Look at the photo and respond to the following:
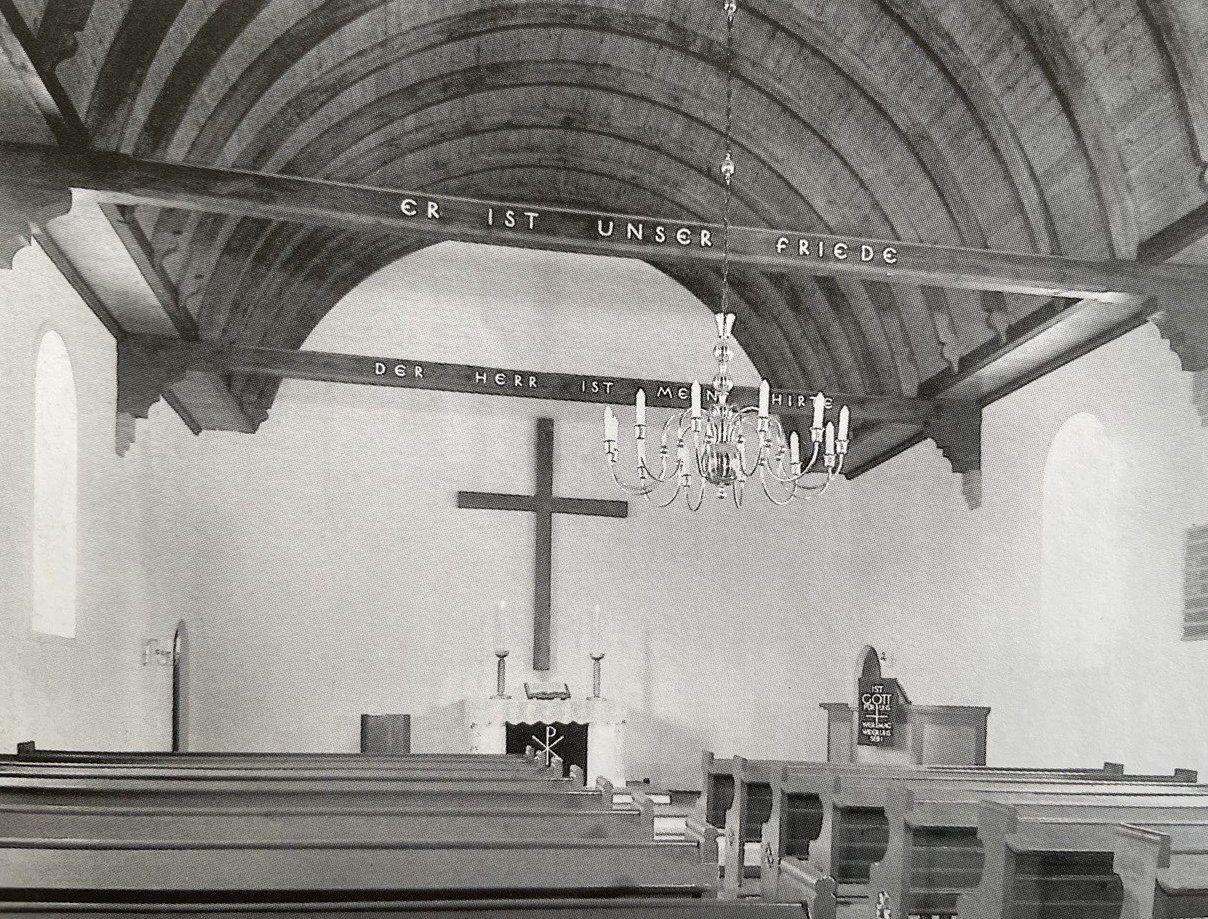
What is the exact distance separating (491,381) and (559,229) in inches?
177

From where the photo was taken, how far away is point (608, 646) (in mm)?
15766

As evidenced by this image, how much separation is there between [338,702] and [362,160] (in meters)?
6.70

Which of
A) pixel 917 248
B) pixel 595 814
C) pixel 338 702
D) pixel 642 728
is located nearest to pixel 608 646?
pixel 642 728

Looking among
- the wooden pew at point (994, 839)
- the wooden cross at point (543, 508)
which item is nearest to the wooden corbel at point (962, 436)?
the wooden cross at point (543, 508)

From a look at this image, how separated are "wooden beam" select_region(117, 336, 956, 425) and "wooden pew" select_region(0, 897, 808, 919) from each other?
9.26 m

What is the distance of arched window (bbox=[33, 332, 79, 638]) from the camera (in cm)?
930

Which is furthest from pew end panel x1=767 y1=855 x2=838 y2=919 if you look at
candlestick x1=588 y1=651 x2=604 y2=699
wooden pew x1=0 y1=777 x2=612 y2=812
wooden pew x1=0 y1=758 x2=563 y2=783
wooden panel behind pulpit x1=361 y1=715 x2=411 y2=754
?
candlestick x1=588 y1=651 x2=604 y2=699

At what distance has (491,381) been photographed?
12570 millimetres

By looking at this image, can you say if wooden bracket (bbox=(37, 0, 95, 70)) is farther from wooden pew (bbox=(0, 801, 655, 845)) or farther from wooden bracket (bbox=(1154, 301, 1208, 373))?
wooden bracket (bbox=(1154, 301, 1208, 373))

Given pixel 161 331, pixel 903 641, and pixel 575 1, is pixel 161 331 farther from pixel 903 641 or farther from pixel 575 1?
pixel 903 641

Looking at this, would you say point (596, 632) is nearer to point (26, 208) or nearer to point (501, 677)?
point (501, 677)

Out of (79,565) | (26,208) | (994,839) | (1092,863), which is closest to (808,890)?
(994,839)

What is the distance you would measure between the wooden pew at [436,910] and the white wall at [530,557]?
837 centimetres

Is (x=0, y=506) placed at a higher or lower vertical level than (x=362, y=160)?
lower
